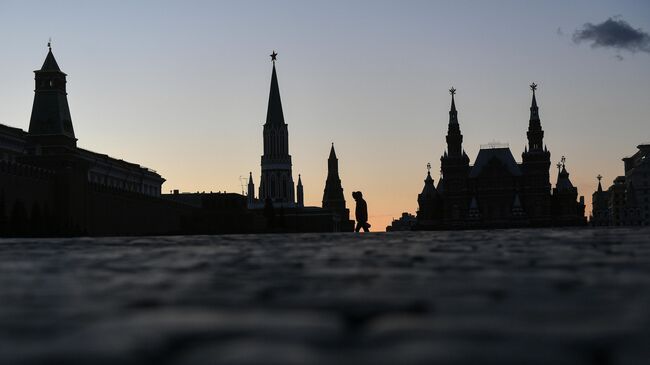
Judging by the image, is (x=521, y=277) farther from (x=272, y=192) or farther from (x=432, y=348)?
(x=272, y=192)

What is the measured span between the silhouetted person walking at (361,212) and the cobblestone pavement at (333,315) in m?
64.3

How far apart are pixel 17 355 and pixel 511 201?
440ft

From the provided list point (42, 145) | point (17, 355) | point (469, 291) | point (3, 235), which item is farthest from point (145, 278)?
point (42, 145)

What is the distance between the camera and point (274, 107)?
558 feet

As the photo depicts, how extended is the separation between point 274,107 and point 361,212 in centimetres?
9442

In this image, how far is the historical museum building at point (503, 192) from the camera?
13500cm

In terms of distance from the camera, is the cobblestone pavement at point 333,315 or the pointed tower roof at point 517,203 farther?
the pointed tower roof at point 517,203

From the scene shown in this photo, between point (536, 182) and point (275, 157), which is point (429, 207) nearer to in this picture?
point (536, 182)

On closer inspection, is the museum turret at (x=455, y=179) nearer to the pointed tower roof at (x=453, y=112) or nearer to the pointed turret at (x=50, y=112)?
the pointed tower roof at (x=453, y=112)

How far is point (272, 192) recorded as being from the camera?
170000 millimetres

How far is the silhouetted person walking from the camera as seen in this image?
76.1 meters

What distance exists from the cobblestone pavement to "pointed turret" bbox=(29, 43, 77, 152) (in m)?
105

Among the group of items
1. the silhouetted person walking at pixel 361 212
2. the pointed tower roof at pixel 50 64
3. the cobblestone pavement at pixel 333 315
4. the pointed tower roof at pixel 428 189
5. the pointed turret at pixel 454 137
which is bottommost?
the cobblestone pavement at pixel 333 315

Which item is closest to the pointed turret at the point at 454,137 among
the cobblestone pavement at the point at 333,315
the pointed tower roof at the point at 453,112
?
the pointed tower roof at the point at 453,112
